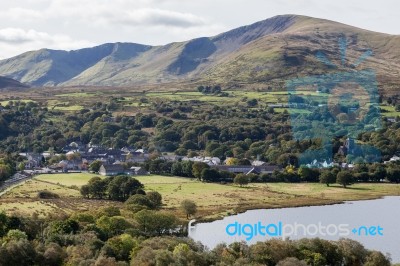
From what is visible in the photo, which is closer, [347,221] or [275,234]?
[275,234]

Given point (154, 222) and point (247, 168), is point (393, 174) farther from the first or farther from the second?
point (154, 222)

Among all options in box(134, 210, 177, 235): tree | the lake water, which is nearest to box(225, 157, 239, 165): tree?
the lake water

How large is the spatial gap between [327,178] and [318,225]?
82.3 feet

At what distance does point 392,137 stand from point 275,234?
5385cm

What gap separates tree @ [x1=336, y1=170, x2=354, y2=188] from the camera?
69312mm

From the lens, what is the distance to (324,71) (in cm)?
16138

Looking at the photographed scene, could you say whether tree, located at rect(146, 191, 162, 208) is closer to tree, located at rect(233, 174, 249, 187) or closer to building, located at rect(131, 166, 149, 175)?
tree, located at rect(233, 174, 249, 187)

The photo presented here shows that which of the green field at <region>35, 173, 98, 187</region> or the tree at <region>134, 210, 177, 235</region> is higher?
the tree at <region>134, 210, 177, 235</region>

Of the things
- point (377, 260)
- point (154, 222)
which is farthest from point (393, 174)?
point (377, 260)

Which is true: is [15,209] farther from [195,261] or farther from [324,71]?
[324,71]

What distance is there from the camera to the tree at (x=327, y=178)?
70625mm

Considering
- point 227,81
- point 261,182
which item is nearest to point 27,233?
point 261,182

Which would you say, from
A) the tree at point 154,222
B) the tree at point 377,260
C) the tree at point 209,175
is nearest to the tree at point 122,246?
the tree at point 154,222

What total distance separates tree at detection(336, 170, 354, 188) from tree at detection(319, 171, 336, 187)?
37.1 inches
